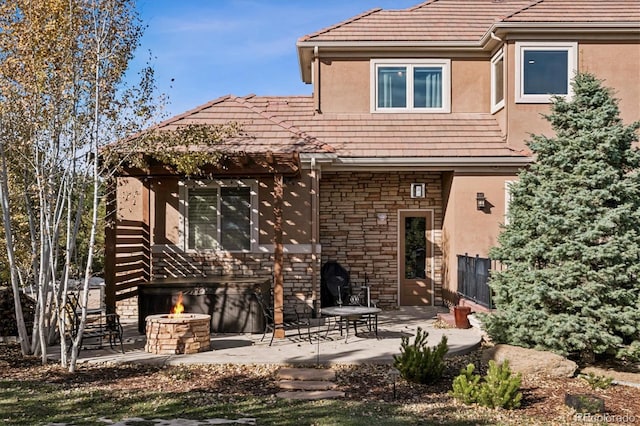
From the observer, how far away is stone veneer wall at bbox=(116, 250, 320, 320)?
1339cm

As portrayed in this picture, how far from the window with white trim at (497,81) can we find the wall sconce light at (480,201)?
2.21 m

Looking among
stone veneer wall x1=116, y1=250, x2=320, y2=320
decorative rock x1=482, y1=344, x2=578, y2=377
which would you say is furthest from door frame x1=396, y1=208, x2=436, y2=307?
decorative rock x1=482, y1=344, x2=578, y2=377

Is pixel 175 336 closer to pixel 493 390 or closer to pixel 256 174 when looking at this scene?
pixel 256 174

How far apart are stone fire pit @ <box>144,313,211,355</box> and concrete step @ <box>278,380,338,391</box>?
209 centimetres

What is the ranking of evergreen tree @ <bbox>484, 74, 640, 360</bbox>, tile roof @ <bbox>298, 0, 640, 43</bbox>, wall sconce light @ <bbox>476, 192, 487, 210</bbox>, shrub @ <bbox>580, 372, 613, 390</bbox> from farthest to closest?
tile roof @ <bbox>298, 0, 640, 43</bbox> < wall sconce light @ <bbox>476, 192, 487, 210</bbox> < evergreen tree @ <bbox>484, 74, 640, 360</bbox> < shrub @ <bbox>580, 372, 613, 390</bbox>

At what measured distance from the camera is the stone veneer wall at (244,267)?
13391 mm

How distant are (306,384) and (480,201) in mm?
6965

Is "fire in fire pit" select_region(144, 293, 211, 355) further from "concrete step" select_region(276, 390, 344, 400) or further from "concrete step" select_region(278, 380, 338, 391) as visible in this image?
"concrete step" select_region(276, 390, 344, 400)

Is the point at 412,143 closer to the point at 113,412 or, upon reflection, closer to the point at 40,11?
the point at 40,11

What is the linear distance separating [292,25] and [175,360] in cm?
1192

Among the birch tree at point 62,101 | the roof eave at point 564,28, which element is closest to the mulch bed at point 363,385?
the birch tree at point 62,101

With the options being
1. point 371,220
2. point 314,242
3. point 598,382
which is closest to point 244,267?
point 314,242

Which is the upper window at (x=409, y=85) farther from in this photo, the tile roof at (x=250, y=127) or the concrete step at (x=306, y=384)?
the concrete step at (x=306, y=384)

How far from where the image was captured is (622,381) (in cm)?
840
